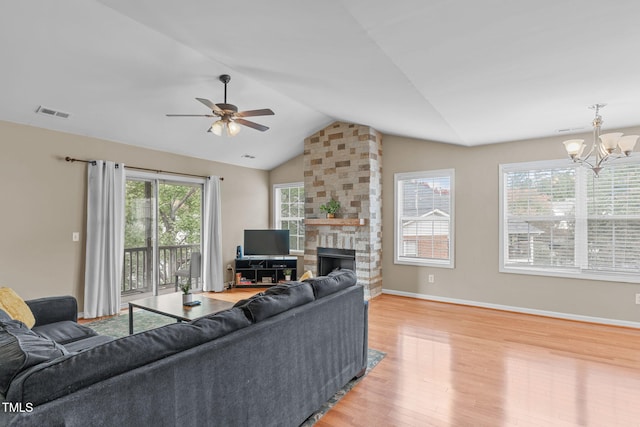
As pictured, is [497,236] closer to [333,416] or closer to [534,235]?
[534,235]

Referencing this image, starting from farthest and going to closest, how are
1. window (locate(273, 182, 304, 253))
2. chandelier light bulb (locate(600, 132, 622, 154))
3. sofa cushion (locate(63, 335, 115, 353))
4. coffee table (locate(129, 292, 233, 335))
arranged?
window (locate(273, 182, 304, 253)), coffee table (locate(129, 292, 233, 335)), chandelier light bulb (locate(600, 132, 622, 154)), sofa cushion (locate(63, 335, 115, 353))

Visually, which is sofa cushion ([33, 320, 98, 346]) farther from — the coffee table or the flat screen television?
the flat screen television

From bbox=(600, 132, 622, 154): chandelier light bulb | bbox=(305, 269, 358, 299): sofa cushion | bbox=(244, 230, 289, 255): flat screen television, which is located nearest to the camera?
bbox=(305, 269, 358, 299): sofa cushion

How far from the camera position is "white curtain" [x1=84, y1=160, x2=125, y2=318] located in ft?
14.5

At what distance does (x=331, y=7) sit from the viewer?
203cm

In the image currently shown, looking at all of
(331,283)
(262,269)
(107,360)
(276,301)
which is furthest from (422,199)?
(107,360)

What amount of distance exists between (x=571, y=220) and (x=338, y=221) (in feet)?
10.9

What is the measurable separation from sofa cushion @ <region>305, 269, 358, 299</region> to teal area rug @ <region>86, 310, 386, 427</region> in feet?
2.67

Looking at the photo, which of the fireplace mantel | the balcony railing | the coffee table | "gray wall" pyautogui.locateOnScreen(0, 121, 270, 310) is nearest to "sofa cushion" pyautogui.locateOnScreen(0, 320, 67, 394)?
the coffee table

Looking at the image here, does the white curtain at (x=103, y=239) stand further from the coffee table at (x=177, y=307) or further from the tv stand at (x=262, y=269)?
the tv stand at (x=262, y=269)

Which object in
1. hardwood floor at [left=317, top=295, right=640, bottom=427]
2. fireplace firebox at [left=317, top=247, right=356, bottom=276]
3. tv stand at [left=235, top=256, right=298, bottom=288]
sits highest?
fireplace firebox at [left=317, top=247, right=356, bottom=276]

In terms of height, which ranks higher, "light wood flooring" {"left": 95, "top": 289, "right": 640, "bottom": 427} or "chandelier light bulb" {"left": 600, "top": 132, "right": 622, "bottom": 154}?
"chandelier light bulb" {"left": 600, "top": 132, "right": 622, "bottom": 154}

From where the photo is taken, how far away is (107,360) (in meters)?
1.27

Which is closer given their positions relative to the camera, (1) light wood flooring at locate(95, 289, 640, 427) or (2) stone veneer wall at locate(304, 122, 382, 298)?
(1) light wood flooring at locate(95, 289, 640, 427)
